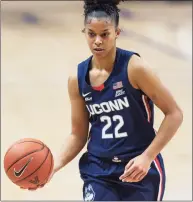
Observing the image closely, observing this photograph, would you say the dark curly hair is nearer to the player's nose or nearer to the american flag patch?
the player's nose

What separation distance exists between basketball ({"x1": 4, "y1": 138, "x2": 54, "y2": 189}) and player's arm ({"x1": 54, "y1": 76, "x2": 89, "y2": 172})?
0.78 feet

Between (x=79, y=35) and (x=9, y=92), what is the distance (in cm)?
340

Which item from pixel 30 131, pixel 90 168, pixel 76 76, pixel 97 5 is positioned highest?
pixel 97 5

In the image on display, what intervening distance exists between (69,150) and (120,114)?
439mm

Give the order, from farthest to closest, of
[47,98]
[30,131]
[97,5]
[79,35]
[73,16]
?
1. [73,16]
2. [79,35]
3. [47,98]
4. [30,131]
5. [97,5]

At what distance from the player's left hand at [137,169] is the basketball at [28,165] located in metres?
0.41

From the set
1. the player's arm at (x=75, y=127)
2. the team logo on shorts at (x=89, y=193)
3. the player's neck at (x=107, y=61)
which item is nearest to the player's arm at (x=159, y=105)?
the player's neck at (x=107, y=61)

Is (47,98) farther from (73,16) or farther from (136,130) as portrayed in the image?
(73,16)

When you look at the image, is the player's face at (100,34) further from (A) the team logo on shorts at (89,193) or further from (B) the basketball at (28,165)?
(A) the team logo on shorts at (89,193)

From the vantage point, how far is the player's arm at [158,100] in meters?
2.94

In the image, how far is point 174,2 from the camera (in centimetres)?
1292

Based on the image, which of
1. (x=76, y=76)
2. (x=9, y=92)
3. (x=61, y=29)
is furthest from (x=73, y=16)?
(x=76, y=76)

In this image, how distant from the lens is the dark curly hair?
9.77 feet

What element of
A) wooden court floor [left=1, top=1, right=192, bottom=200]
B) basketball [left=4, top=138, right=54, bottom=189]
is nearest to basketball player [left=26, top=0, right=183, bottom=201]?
basketball [left=4, top=138, right=54, bottom=189]
